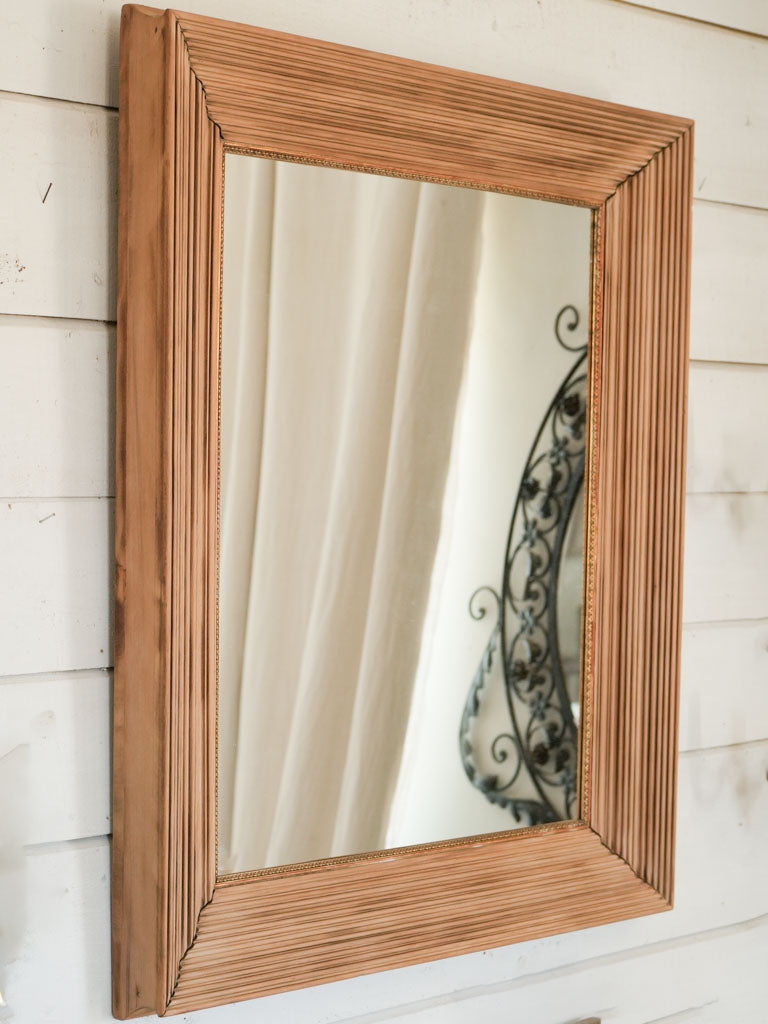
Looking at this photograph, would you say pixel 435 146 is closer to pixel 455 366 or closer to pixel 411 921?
pixel 455 366

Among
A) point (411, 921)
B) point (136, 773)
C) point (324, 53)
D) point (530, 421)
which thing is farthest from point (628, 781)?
point (324, 53)

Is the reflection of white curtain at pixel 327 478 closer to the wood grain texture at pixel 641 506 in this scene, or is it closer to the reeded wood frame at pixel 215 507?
the reeded wood frame at pixel 215 507

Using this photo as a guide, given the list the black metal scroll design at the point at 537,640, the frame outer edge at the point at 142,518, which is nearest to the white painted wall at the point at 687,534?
the frame outer edge at the point at 142,518

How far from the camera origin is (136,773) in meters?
0.70

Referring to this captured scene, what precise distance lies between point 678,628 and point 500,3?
0.64 meters

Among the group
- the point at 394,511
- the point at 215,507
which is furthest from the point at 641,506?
the point at 215,507

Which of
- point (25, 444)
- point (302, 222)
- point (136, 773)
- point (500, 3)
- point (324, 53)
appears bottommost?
point (136, 773)

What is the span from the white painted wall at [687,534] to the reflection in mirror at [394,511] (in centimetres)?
11

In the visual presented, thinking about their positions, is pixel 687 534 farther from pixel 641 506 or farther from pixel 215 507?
pixel 215 507

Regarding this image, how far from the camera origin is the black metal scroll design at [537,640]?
32.8 inches

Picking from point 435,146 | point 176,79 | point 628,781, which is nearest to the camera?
point 176,79

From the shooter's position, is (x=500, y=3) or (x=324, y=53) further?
(x=500, y=3)

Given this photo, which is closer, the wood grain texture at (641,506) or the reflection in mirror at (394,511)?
the reflection in mirror at (394,511)

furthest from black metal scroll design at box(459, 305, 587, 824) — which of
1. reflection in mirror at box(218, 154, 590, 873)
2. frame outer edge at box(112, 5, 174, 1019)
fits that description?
frame outer edge at box(112, 5, 174, 1019)
